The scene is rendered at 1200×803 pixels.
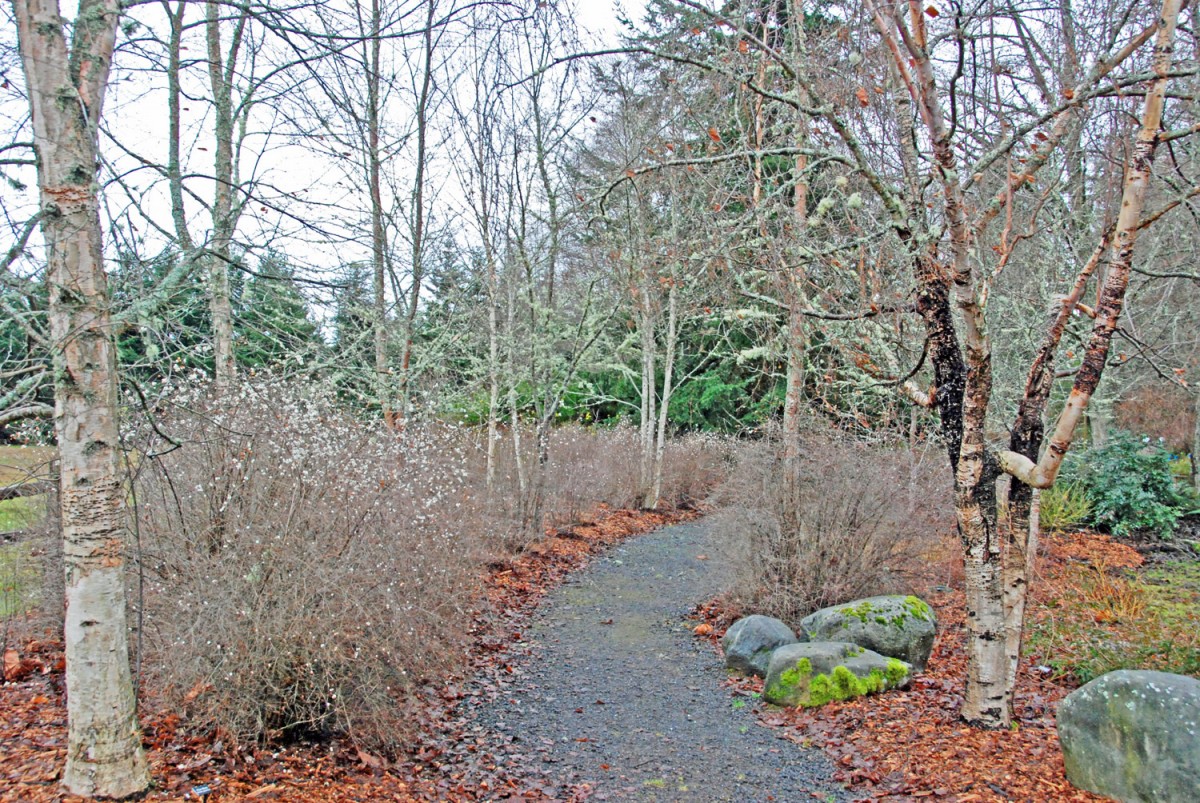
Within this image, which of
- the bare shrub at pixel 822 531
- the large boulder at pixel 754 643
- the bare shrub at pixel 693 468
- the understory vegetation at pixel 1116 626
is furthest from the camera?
the bare shrub at pixel 693 468

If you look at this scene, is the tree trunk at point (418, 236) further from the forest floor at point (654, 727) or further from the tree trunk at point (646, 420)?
the tree trunk at point (646, 420)

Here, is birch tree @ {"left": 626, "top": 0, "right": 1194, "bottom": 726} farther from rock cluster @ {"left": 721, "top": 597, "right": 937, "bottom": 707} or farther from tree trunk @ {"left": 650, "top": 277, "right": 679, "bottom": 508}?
tree trunk @ {"left": 650, "top": 277, "right": 679, "bottom": 508}

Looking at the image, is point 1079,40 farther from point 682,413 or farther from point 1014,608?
point 682,413

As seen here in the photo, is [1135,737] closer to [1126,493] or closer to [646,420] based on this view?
[1126,493]

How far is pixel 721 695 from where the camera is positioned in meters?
6.13

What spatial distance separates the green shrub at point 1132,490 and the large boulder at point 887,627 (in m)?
6.86

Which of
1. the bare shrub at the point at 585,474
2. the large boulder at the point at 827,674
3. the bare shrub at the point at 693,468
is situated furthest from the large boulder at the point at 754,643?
the bare shrub at the point at 693,468

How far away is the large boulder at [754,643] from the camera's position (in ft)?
21.4

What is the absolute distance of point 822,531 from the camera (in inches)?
290

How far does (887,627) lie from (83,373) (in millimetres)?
5840

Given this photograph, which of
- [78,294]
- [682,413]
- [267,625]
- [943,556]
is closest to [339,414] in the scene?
[267,625]

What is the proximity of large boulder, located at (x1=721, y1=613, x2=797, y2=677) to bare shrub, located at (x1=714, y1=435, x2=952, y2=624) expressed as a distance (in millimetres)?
585

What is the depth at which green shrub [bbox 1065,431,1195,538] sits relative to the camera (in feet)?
36.8

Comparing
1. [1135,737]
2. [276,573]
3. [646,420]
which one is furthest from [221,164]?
[646,420]
